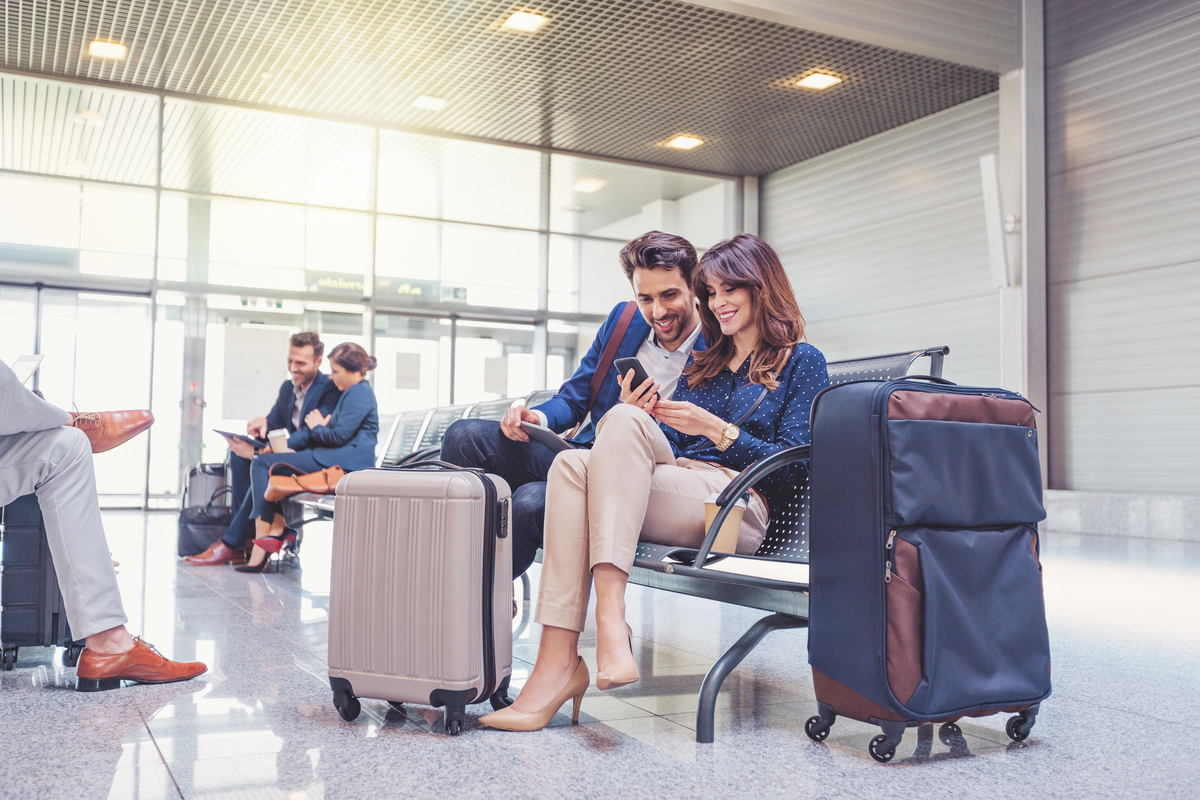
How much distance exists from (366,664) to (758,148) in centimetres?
998

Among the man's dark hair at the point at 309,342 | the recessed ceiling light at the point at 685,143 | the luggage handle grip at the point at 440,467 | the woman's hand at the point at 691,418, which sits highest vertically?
the recessed ceiling light at the point at 685,143

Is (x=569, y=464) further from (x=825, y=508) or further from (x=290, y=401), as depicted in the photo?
(x=290, y=401)

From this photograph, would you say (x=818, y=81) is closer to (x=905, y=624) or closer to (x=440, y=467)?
(x=440, y=467)

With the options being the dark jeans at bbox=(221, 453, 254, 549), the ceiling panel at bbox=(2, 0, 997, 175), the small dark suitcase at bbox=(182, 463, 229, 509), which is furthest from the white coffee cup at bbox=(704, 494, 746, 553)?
the ceiling panel at bbox=(2, 0, 997, 175)

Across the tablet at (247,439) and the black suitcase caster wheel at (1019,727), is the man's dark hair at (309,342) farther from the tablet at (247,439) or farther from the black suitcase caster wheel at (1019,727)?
the black suitcase caster wheel at (1019,727)

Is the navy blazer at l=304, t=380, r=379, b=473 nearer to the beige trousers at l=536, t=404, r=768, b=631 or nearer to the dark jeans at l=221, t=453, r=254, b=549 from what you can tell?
the dark jeans at l=221, t=453, r=254, b=549

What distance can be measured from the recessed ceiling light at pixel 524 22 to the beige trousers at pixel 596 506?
6342 millimetres

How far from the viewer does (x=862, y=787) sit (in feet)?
5.62

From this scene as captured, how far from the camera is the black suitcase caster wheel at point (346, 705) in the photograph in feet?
6.90

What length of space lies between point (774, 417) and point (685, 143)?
9033 mm

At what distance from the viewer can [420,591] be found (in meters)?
2.05

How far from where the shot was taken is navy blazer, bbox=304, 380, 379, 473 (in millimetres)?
5320

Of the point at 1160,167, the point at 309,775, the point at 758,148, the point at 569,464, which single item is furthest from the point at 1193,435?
the point at 309,775

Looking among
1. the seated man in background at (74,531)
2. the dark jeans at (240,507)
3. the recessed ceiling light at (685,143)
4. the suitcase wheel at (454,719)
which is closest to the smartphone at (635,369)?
the suitcase wheel at (454,719)
